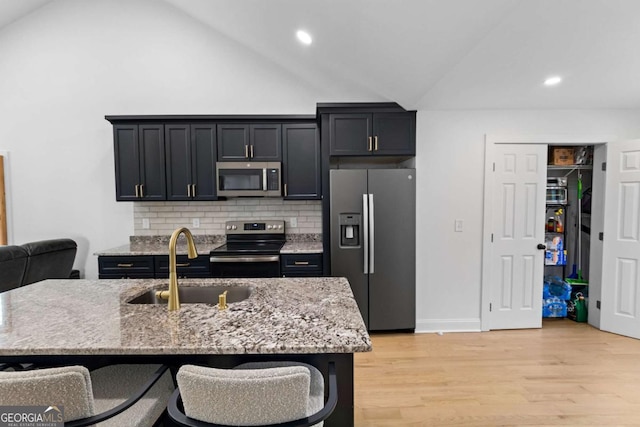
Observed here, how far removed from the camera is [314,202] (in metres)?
3.80

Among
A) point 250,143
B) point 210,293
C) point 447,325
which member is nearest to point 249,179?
point 250,143

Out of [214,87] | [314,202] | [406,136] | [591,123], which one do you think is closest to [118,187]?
[214,87]

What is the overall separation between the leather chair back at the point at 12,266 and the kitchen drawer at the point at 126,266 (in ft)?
2.07

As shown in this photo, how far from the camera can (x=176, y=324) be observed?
4.02ft

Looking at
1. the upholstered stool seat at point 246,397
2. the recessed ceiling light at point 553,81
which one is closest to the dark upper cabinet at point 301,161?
the recessed ceiling light at point 553,81

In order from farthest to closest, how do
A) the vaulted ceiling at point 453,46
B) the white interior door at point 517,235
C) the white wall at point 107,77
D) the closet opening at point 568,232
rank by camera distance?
the white wall at point 107,77 < the closet opening at point 568,232 < the white interior door at point 517,235 < the vaulted ceiling at point 453,46

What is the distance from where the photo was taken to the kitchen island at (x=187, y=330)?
105 cm

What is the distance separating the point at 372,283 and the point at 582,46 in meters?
2.56

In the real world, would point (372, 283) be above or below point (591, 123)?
below

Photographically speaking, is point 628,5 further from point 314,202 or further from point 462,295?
point 314,202

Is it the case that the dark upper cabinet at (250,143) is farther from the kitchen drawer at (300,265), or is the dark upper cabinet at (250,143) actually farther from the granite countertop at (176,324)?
the granite countertop at (176,324)

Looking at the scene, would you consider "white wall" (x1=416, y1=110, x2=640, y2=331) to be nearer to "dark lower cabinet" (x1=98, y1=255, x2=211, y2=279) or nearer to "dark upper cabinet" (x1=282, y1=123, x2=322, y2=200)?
"dark upper cabinet" (x1=282, y1=123, x2=322, y2=200)

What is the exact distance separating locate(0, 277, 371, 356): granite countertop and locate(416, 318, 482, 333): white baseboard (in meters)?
2.03

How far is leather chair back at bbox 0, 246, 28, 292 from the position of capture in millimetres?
2783
